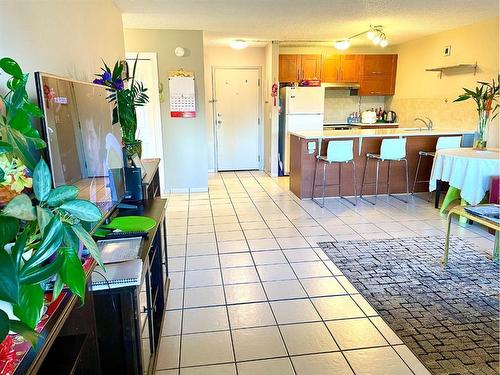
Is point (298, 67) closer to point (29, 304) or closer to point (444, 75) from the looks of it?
point (444, 75)

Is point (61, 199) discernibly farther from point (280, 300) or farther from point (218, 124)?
point (218, 124)

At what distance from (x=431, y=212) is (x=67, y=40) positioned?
160 inches

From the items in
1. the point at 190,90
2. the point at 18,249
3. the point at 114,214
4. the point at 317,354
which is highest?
the point at 190,90

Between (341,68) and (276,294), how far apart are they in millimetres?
5193

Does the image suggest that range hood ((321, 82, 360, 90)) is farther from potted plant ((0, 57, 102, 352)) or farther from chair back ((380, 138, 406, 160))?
potted plant ((0, 57, 102, 352))

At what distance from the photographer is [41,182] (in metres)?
0.61

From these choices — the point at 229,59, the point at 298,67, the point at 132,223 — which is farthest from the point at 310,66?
the point at 132,223

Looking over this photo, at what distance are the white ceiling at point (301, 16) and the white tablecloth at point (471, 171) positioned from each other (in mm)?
1586

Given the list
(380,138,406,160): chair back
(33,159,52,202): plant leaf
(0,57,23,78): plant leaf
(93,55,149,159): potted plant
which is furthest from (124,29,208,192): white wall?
(33,159,52,202): plant leaf

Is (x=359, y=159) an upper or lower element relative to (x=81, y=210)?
lower

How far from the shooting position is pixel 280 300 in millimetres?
2404

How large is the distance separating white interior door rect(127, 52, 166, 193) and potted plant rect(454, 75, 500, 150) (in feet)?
12.7

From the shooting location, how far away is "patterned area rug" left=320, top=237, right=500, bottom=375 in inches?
74.4


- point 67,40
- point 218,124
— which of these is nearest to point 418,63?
point 218,124
